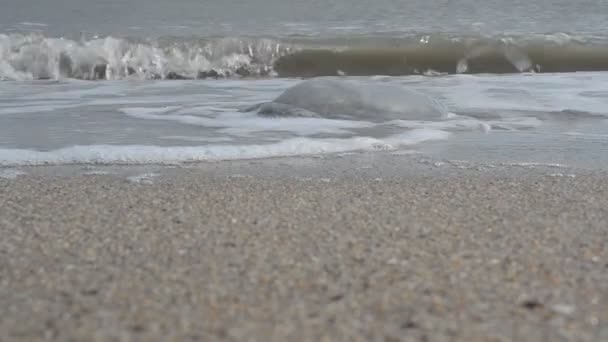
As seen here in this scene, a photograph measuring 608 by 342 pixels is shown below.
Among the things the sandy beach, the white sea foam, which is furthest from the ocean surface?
the sandy beach

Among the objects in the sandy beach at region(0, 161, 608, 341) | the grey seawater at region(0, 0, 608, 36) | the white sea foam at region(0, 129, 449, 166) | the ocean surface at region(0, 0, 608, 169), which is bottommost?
the sandy beach at region(0, 161, 608, 341)

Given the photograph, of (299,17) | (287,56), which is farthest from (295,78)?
(299,17)

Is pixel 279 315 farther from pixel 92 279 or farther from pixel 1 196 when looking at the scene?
pixel 1 196

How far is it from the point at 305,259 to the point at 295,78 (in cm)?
496

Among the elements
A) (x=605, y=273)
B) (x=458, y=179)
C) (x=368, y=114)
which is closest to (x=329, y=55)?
(x=368, y=114)

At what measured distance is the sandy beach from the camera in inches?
46.7

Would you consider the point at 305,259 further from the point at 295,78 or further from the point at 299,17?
the point at 299,17

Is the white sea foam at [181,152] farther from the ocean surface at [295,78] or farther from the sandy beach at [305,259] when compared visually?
the sandy beach at [305,259]

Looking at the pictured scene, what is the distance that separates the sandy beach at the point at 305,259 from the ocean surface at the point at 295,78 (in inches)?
21.6

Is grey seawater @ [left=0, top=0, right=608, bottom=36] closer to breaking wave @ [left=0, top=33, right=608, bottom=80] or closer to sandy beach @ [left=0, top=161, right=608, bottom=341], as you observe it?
breaking wave @ [left=0, top=33, right=608, bottom=80]

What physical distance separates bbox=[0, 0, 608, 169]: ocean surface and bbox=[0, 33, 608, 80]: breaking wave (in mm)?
18

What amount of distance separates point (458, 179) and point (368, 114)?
1.17 m

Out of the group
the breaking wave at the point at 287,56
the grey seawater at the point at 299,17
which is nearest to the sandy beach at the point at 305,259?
the breaking wave at the point at 287,56

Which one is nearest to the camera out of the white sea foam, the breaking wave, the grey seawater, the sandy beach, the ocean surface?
the sandy beach
